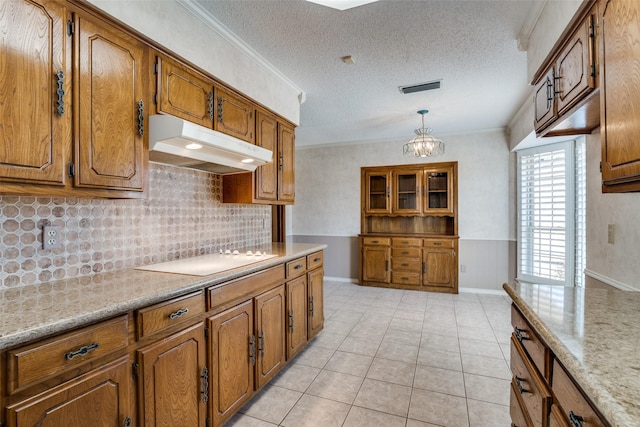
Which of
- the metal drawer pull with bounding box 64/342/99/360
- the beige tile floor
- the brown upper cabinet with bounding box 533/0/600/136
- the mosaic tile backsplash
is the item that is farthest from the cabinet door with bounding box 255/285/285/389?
the brown upper cabinet with bounding box 533/0/600/136

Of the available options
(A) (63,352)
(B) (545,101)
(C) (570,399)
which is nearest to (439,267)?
(B) (545,101)

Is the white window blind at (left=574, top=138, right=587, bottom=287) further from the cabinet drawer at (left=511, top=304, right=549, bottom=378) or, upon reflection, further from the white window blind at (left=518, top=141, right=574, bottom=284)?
the cabinet drawer at (left=511, top=304, right=549, bottom=378)

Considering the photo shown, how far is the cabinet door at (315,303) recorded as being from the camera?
2.91 meters

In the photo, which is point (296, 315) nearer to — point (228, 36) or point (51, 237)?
point (51, 237)

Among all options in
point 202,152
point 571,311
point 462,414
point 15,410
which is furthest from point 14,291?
point 462,414

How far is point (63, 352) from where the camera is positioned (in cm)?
103

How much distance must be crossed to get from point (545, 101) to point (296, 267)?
2078 mm

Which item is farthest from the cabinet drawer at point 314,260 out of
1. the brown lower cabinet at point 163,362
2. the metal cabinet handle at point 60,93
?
the metal cabinet handle at point 60,93

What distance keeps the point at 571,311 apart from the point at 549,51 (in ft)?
4.82

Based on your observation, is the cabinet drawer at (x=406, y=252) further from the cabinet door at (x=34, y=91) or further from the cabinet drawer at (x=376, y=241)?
the cabinet door at (x=34, y=91)

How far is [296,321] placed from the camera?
2652 mm

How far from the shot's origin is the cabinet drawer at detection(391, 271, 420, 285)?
5.02 metres

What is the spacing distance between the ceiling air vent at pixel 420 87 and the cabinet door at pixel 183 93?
78.6 inches

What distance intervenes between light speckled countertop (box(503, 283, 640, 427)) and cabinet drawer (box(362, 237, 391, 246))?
3.56 meters
